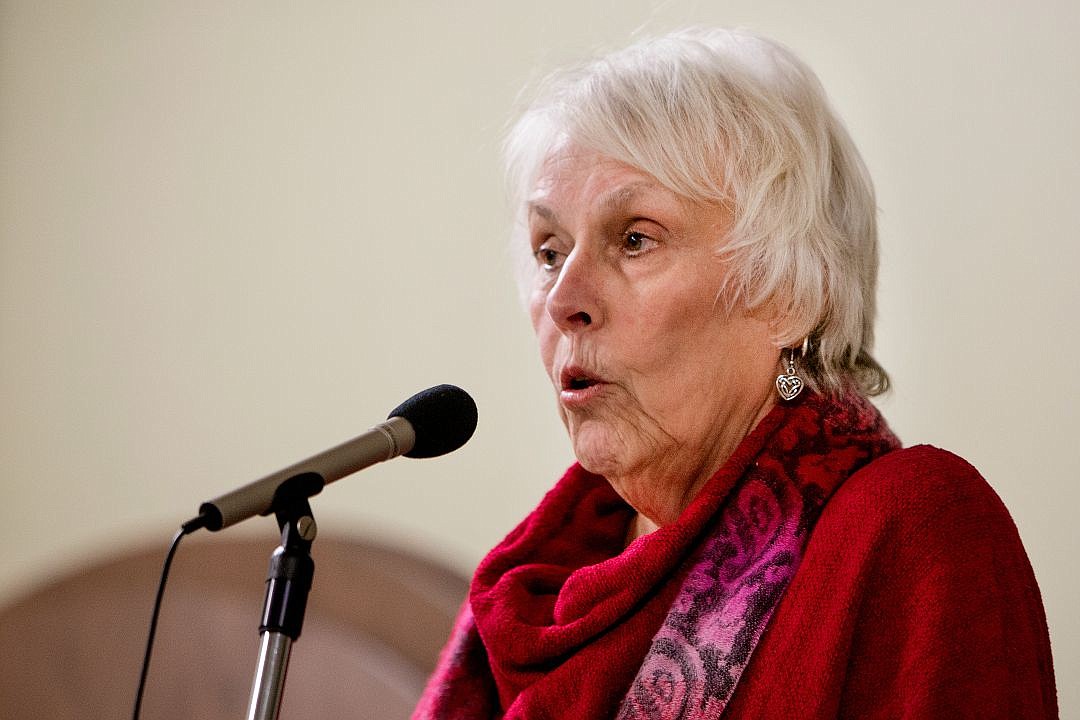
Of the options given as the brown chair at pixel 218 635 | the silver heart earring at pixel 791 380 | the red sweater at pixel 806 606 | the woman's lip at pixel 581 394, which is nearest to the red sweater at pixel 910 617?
the red sweater at pixel 806 606

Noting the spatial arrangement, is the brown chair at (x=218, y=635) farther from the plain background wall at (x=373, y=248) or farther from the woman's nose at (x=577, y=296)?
the woman's nose at (x=577, y=296)

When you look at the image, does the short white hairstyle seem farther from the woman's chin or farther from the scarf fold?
the woman's chin

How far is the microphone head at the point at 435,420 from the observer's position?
1.10 metres

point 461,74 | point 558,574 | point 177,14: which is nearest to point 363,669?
point 558,574

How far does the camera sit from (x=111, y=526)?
8.88 ft

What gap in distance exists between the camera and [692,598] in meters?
1.19

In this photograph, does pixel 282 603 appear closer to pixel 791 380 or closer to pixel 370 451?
pixel 370 451

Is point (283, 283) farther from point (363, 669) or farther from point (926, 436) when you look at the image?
point (926, 436)

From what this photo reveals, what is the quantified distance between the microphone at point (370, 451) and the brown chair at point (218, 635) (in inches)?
36.3

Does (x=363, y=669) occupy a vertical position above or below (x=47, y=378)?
below

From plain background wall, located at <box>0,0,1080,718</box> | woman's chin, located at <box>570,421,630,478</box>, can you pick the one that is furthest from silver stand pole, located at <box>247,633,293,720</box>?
plain background wall, located at <box>0,0,1080,718</box>

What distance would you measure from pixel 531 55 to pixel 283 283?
0.76 meters

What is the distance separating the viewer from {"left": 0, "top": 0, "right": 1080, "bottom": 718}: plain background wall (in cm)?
168

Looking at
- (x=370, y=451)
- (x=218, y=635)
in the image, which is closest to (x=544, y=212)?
(x=370, y=451)
